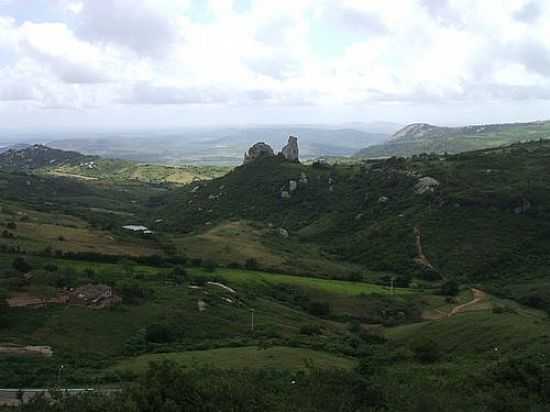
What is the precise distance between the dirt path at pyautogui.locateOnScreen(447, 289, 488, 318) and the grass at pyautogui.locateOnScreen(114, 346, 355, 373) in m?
27.9

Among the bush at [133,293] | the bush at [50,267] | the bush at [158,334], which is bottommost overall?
the bush at [158,334]

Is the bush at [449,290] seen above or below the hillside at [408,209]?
below

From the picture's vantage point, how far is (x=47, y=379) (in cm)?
3997

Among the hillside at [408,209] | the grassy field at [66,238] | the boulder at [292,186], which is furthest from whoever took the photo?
the boulder at [292,186]

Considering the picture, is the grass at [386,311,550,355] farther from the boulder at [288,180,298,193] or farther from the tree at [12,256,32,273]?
the boulder at [288,180,298,193]

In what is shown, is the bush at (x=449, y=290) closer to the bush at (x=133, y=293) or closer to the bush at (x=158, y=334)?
the bush at (x=133, y=293)

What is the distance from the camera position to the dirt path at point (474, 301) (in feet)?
249

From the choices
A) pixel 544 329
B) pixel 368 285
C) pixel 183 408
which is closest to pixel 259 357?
pixel 183 408

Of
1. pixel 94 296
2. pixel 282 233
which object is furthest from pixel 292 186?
pixel 94 296

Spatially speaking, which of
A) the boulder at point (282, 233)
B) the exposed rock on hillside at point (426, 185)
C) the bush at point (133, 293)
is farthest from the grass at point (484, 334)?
the exposed rock on hillside at point (426, 185)

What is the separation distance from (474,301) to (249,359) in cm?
4540

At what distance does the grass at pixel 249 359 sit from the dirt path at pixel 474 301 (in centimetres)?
2789

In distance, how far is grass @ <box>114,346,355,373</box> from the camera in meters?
44.3

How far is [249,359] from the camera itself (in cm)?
4634
